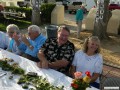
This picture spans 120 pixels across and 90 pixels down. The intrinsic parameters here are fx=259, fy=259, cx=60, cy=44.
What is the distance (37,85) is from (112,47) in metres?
6.92

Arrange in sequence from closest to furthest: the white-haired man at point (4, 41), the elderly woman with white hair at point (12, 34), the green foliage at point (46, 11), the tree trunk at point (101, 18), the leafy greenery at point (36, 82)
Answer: the leafy greenery at point (36, 82)
the elderly woman with white hair at point (12, 34)
the white-haired man at point (4, 41)
the tree trunk at point (101, 18)
the green foliage at point (46, 11)

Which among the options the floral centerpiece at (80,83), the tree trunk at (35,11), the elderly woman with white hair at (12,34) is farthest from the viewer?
Answer: the tree trunk at (35,11)

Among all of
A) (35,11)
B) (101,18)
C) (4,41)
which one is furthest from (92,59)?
(35,11)

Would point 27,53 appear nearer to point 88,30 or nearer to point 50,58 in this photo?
point 50,58

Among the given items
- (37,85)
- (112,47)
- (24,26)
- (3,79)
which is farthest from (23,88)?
(24,26)

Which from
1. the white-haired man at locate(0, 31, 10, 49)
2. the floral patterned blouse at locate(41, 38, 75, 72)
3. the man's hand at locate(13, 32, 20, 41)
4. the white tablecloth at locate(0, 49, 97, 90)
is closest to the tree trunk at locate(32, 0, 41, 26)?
the white-haired man at locate(0, 31, 10, 49)

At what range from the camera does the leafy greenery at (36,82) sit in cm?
319

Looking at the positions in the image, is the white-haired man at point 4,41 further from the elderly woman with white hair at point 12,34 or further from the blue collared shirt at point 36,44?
the blue collared shirt at point 36,44

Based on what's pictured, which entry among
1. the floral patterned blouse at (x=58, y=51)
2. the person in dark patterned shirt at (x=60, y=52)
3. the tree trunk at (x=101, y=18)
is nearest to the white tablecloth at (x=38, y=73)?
the person in dark patterned shirt at (x=60, y=52)

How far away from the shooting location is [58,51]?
442cm

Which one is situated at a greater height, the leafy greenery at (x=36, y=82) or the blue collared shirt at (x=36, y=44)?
the blue collared shirt at (x=36, y=44)

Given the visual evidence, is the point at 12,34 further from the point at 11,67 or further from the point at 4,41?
the point at 11,67

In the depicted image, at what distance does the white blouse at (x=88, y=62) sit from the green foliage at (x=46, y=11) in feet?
38.1

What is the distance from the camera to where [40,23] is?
15.2 meters
